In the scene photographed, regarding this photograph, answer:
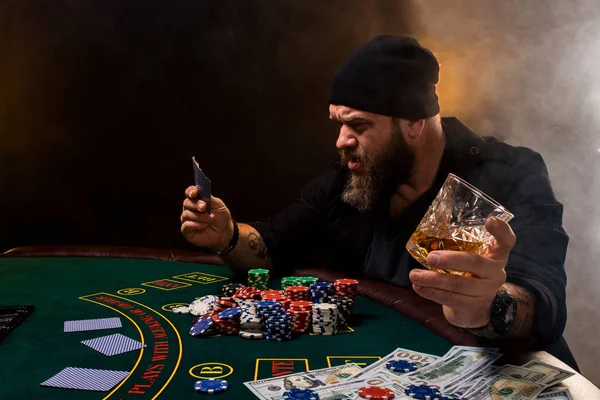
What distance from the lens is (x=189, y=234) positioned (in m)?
2.51

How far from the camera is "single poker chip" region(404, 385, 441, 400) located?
50.1 inches

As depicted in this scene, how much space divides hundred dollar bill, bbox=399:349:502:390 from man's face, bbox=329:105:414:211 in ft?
3.97

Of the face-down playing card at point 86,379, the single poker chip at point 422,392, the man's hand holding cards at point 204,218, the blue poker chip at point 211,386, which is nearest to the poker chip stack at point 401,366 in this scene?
the single poker chip at point 422,392

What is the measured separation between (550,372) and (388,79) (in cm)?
146

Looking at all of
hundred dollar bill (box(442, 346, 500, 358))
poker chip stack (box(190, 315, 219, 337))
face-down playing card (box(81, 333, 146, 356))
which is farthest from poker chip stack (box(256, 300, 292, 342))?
hundred dollar bill (box(442, 346, 500, 358))

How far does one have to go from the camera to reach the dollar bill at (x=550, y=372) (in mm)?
1336

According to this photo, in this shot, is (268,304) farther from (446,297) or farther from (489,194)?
(489,194)

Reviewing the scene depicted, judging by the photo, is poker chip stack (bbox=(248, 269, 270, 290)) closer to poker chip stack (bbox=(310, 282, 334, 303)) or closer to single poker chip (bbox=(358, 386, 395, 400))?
poker chip stack (bbox=(310, 282, 334, 303))

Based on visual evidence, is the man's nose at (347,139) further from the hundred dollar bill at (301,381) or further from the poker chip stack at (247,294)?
the hundred dollar bill at (301,381)

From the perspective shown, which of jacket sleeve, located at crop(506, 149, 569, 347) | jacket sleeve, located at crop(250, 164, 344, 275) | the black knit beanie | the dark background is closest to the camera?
jacket sleeve, located at crop(506, 149, 569, 347)

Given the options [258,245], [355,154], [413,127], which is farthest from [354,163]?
[258,245]

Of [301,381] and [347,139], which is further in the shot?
[347,139]

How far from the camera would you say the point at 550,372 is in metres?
1.39

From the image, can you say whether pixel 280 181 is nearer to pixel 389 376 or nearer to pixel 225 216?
pixel 225 216
